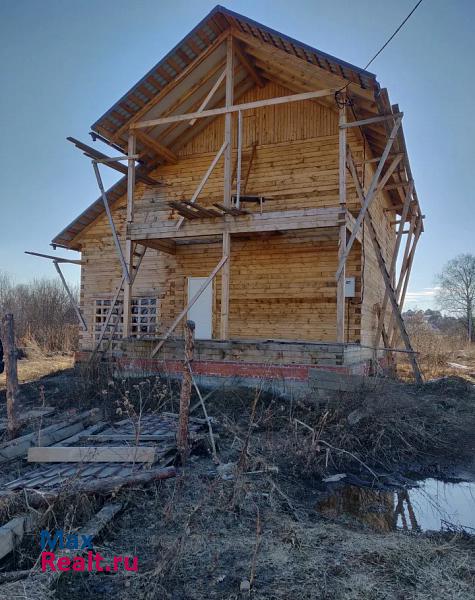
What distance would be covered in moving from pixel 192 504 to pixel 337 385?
505 centimetres

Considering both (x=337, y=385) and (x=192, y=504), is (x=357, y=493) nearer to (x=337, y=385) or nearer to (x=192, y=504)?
(x=192, y=504)

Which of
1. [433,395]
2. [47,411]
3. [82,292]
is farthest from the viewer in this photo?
[82,292]

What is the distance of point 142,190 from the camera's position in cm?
1482

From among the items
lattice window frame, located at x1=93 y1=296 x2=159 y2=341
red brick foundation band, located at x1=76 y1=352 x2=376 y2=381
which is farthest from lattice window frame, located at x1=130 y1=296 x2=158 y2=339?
red brick foundation band, located at x1=76 y1=352 x2=376 y2=381

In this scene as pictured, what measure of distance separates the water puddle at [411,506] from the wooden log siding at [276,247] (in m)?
6.38

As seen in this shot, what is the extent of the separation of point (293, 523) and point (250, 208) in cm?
998

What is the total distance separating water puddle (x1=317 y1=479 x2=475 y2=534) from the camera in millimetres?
4863

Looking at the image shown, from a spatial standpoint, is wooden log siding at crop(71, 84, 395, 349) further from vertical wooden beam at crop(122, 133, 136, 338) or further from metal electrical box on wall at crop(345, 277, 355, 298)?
vertical wooden beam at crop(122, 133, 136, 338)

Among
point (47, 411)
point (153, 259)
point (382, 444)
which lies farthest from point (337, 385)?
point (153, 259)

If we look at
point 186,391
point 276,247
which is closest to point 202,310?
point 276,247

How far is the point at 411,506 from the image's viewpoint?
5.30 meters

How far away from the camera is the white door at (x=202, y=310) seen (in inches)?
543

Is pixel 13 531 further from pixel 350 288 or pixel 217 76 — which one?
pixel 217 76

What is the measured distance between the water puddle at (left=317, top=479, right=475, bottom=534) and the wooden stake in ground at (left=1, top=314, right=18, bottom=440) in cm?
468
